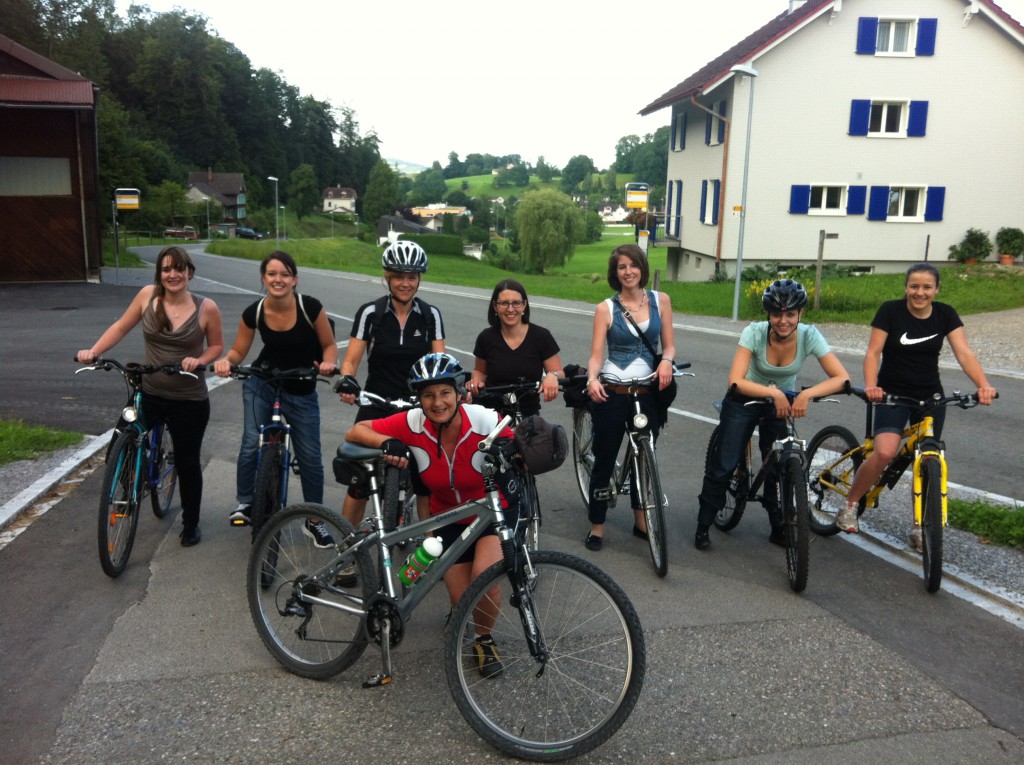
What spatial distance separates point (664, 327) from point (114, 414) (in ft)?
22.1

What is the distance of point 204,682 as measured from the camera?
438 cm

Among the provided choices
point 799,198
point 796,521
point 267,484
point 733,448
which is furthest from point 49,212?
point 796,521

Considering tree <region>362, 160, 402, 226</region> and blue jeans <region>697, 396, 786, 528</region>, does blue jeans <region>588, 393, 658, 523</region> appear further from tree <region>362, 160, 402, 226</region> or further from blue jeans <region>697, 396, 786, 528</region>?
tree <region>362, 160, 402, 226</region>

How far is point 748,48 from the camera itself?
127 ft

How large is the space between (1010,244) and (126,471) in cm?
3635

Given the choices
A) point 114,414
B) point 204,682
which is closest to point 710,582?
point 204,682

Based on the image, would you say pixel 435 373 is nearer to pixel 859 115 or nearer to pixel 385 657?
pixel 385 657

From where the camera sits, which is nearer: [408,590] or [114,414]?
[408,590]

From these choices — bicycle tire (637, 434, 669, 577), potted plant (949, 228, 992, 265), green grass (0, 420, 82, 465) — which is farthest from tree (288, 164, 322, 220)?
bicycle tire (637, 434, 669, 577)

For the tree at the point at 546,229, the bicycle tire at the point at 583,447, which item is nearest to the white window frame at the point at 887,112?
the bicycle tire at the point at 583,447

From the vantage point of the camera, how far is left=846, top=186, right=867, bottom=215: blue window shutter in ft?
117

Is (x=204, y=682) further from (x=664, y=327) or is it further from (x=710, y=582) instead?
(x=664, y=327)

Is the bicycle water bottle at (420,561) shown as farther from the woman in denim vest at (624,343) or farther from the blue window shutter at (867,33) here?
the blue window shutter at (867,33)

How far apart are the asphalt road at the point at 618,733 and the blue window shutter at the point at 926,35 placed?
1306 inches
